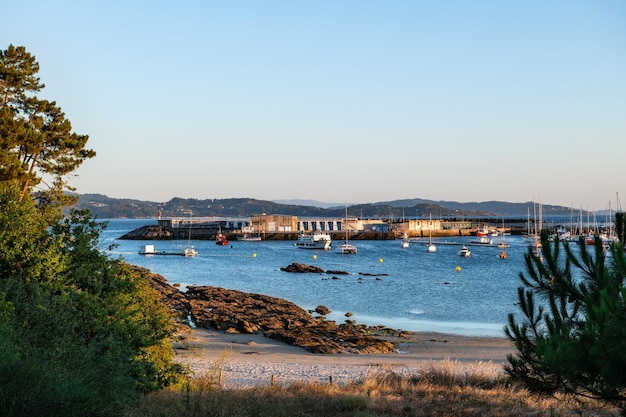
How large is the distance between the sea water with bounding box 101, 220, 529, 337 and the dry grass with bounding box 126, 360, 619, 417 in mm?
6246

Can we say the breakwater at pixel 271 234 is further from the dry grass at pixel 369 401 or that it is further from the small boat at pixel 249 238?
the dry grass at pixel 369 401

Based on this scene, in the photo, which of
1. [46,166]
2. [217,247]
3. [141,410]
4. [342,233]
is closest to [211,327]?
[46,166]

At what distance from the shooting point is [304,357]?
32.4 m

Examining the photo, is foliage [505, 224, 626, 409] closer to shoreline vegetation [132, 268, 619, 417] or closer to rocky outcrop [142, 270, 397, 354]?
shoreline vegetation [132, 268, 619, 417]

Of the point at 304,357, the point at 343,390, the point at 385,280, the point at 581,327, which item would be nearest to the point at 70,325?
the point at 343,390

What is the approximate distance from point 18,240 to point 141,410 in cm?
605

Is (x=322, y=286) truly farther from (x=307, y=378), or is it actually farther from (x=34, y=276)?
(x=34, y=276)

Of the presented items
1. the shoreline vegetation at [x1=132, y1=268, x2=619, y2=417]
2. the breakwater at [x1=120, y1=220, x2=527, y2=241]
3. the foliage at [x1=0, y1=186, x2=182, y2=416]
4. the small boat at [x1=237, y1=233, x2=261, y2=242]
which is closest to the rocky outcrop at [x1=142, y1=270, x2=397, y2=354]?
the shoreline vegetation at [x1=132, y1=268, x2=619, y2=417]

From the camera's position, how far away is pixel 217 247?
150 m

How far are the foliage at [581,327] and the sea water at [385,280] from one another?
13.1 metres

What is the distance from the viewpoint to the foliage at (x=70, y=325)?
10.8m

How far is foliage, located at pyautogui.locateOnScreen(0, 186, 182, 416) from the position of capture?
1084 cm

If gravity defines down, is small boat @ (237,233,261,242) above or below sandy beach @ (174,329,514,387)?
above

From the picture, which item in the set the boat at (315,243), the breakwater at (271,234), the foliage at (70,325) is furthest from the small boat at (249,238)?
the foliage at (70,325)
